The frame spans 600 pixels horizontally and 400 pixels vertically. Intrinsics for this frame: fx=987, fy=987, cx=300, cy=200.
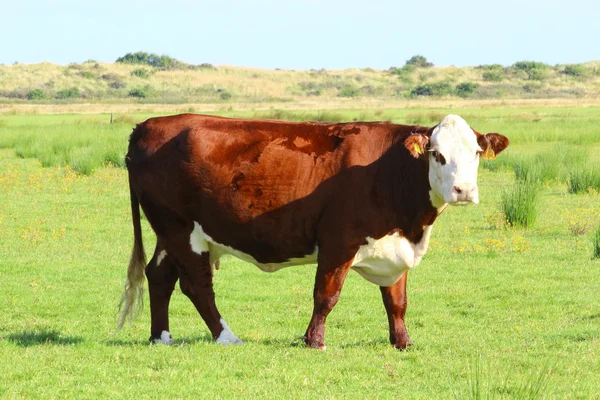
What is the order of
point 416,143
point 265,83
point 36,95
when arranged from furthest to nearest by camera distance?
1. point 265,83
2. point 36,95
3. point 416,143

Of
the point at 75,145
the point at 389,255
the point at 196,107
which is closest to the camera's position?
the point at 389,255

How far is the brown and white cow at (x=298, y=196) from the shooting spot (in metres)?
7.78

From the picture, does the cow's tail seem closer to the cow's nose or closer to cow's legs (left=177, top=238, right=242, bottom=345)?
cow's legs (left=177, top=238, right=242, bottom=345)

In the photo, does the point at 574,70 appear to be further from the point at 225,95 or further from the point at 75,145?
the point at 75,145

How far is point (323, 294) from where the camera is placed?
25.7ft

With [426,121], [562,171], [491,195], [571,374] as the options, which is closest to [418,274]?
[571,374]

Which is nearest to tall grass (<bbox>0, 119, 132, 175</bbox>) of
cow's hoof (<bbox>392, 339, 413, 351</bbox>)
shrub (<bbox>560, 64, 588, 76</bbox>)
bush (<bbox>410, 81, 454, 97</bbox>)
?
cow's hoof (<bbox>392, 339, 413, 351</bbox>)

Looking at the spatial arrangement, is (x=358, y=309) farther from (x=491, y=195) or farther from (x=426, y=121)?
(x=426, y=121)

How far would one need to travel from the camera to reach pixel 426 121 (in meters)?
44.1

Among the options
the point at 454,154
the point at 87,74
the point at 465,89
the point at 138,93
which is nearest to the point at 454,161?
the point at 454,154

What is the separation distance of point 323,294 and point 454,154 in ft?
4.99

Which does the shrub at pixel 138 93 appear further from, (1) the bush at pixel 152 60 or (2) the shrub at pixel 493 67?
(2) the shrub at pixel 493 67

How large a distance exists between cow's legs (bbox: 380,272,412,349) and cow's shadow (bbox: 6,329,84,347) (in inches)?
103

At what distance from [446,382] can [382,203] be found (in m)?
1.69
